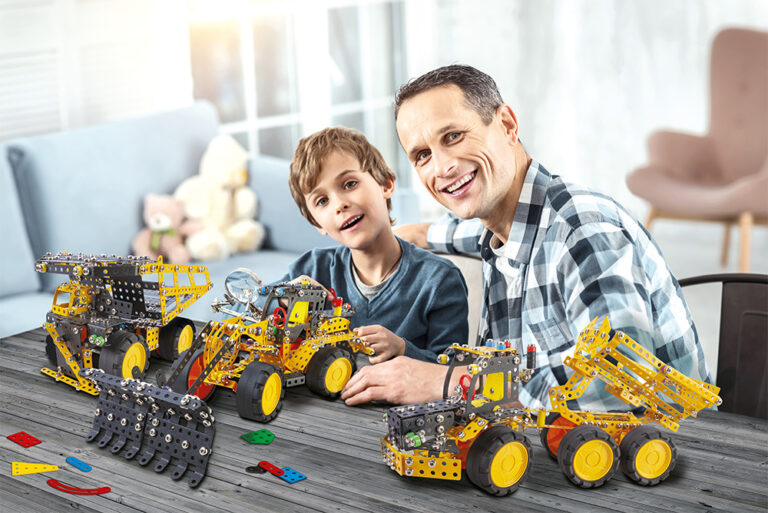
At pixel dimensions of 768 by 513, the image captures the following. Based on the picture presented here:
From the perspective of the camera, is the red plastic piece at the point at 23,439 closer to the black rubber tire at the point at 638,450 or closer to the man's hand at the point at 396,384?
the man's hand at the point at 396,384

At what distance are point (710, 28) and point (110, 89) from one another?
3088mm

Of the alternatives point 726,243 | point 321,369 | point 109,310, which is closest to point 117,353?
point 109,310

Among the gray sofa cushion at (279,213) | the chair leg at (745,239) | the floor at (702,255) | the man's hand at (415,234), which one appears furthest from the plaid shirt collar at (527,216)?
the chair leg at (745,239)

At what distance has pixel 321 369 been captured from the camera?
47.2 inches

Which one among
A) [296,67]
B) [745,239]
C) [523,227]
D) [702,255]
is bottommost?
[702,255]

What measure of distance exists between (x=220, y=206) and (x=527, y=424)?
1.90 m

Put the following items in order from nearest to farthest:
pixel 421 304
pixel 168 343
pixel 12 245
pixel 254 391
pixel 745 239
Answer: pixel 254 391
pixel 168 343
pixel 421 304
pixel 12 245
pixel 745 239

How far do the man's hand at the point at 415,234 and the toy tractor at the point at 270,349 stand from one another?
447 mm

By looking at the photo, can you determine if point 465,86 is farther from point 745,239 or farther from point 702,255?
point 702,255

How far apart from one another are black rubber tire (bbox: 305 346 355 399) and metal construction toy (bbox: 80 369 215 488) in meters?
0.22

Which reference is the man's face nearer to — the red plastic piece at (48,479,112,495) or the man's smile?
the man's smile

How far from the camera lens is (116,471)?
3.26 feet

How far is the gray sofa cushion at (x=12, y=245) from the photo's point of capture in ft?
7.44

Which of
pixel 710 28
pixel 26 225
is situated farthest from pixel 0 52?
pixel 710 28
